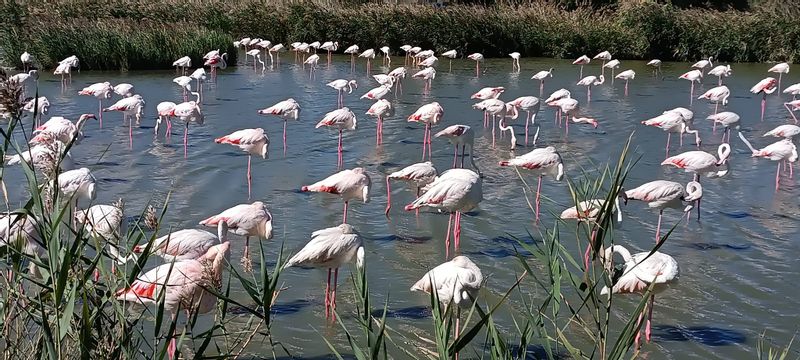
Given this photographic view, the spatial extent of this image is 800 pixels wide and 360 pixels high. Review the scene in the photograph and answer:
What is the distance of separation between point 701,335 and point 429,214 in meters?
3.16

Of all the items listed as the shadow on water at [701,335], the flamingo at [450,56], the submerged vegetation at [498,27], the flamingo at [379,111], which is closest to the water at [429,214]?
the shadow on water at [701,335]

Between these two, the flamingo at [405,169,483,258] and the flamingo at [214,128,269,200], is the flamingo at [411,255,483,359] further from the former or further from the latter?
the flamingo at [214,128,269,200]

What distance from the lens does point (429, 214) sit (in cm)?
815

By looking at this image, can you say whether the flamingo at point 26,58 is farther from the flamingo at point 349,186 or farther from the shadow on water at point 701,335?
the shadow on water at point 701,335

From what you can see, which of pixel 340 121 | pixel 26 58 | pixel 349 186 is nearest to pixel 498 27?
pixel 26 58

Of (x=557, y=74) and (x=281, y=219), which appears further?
(x=557, y=74)

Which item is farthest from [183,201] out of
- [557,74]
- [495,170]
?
[557,74]

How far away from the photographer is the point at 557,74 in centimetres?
2067

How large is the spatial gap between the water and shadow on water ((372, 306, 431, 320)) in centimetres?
2

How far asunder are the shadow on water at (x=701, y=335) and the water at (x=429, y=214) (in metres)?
0.01

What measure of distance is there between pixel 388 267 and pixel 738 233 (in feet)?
11.2

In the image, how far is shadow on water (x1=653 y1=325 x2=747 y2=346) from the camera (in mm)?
5457

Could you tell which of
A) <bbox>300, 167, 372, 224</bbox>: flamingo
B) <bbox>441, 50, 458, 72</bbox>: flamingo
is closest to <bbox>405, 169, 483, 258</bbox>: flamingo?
<bbox>300, 167, 372, 224</bbox>: flamingo

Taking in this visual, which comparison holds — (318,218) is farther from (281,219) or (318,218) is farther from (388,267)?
(388,267)
